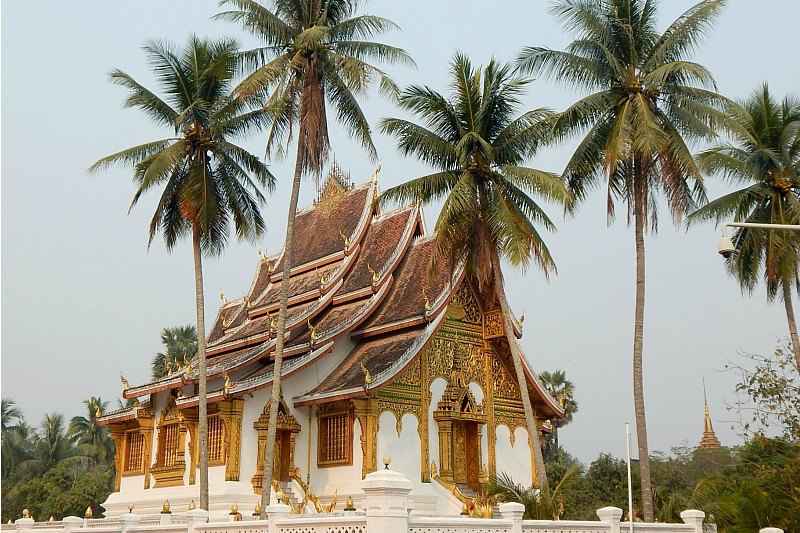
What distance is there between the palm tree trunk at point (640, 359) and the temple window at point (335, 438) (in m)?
6.76

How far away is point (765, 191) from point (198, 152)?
12.8 m

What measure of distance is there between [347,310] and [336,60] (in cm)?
740

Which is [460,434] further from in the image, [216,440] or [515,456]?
[216,440]

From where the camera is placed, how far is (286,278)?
19281mm

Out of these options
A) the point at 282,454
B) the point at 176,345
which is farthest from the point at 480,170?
the point at 176,345

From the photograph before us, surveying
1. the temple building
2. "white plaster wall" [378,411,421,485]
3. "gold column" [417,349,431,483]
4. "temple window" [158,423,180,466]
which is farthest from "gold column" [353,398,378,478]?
"temple window" [158,423,180,466]

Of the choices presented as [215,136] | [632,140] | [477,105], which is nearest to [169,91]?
[215,136]

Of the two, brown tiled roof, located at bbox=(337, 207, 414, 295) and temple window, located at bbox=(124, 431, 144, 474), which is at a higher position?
brown tiled roof, located at bbox=(337, 207, 414, 295)

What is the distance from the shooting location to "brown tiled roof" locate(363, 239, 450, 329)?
23500 millimetres

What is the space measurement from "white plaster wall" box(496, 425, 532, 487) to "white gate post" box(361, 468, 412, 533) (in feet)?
42.4

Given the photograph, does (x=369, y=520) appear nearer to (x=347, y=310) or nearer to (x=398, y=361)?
(x=398, y=361)

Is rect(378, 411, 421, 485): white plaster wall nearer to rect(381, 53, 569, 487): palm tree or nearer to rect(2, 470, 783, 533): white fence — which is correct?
rect(381, 53, 569, 487): palm tree

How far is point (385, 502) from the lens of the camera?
35.0 feet

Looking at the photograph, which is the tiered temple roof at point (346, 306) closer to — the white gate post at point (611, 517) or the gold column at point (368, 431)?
the gold column at point (368, 431)
